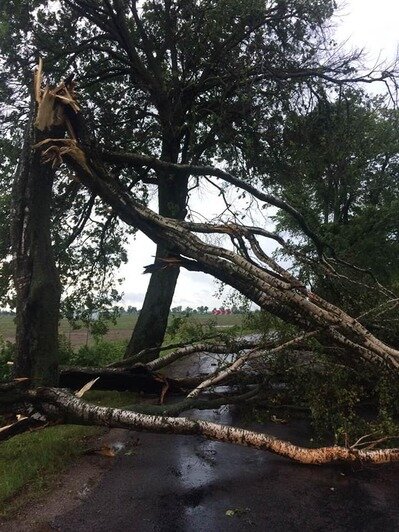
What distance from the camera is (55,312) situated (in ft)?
20.1

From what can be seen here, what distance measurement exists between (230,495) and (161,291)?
7.38m

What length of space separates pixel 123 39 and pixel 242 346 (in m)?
7.16

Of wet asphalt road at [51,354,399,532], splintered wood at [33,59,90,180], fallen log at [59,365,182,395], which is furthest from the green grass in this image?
splintered wood at [33,59,90,180]

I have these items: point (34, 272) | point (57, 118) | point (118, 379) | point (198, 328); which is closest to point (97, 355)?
point (198, 328)

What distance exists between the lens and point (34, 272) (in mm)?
6152

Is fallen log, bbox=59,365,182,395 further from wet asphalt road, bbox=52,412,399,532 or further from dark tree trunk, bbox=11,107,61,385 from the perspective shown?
wet asphalt road, bbox=52,412,399,532

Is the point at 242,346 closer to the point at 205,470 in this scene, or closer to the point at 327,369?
the point at 327,369

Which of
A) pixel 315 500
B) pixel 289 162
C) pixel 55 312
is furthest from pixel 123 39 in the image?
pixel 315 500

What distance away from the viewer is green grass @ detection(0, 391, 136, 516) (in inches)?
173

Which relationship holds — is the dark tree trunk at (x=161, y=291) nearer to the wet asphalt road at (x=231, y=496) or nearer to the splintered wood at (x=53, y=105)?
the splintered wood at (x=53, y=105)

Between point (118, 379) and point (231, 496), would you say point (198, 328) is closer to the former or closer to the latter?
point (118, 379)

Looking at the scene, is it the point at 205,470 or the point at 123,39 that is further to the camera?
the point at 123,39

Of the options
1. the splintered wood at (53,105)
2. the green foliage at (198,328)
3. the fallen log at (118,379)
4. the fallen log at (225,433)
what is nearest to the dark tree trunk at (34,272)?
the splintered wood at (53,105)

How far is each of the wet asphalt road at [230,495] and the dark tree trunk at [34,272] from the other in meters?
1.71
